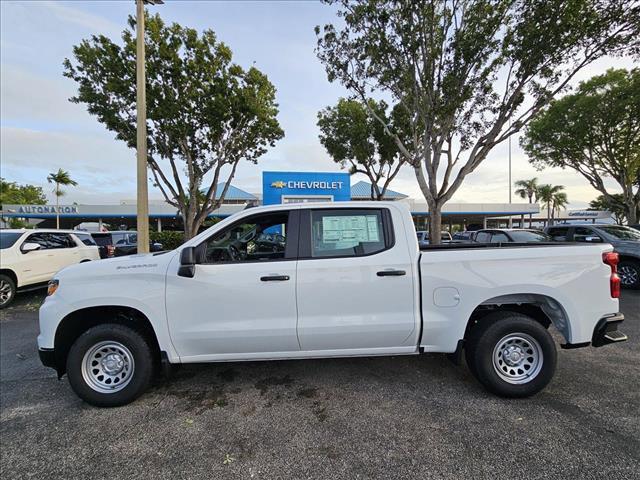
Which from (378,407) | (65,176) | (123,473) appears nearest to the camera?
(123,473)

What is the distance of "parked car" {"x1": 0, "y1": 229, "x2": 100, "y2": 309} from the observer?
708cm

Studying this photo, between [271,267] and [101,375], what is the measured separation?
1.97m

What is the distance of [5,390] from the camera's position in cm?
348

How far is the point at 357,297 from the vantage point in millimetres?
2959

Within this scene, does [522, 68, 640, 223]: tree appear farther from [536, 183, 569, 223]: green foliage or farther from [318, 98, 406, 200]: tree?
[536, 183, 569, 223]: green foliage

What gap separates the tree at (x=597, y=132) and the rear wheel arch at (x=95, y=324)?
18.5 metres

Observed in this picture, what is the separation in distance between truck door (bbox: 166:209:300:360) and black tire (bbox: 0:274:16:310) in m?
6.93

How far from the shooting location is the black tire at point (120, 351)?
9.71ft

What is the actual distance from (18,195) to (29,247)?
50.8 meters

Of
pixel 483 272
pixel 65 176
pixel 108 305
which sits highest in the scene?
pixel 65 176

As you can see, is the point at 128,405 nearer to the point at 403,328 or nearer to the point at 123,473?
the point at 123,473

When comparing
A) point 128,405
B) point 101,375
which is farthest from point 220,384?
point 101,375

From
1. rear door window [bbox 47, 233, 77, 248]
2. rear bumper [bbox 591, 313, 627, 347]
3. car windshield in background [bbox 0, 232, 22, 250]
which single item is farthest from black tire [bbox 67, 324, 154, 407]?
rear door window [bbox 47, 233, 77, 248]

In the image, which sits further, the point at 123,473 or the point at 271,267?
the point at 271,267
